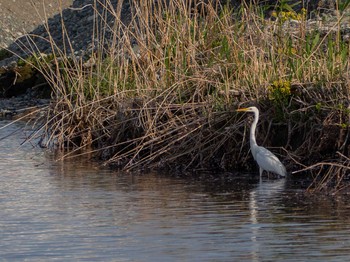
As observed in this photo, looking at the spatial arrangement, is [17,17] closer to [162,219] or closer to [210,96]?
[210,96]

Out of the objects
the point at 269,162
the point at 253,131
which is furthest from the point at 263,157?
the point at 253,131

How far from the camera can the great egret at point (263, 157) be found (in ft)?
39.2

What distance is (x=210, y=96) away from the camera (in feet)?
43.7

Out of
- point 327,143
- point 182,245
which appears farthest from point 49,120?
point 182,245

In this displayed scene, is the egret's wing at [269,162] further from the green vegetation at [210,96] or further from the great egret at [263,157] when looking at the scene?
the green vegetation at [210,96]

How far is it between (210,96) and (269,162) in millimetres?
1694

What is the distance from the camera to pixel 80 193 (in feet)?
37.7

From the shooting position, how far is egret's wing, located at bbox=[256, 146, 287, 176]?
39.2ft

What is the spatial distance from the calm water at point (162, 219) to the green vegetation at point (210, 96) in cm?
59

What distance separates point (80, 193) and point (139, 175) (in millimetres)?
1479

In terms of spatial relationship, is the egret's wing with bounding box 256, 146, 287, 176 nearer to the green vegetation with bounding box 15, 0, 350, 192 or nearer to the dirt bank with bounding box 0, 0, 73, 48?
the green vegetation with bounding box 15, 0, 350, 192

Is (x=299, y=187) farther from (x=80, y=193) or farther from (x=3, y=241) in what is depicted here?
(x=3, y=241)

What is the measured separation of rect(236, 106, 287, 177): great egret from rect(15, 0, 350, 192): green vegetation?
0.27 meters

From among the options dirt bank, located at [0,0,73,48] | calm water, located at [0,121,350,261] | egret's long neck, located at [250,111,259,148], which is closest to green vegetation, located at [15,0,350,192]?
egret's long neck, located at [250,111,259,148]
